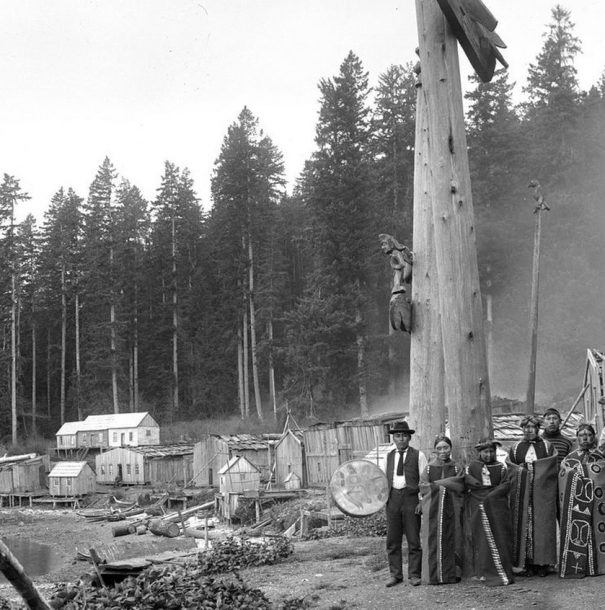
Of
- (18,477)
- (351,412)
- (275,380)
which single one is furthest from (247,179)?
(18,477)

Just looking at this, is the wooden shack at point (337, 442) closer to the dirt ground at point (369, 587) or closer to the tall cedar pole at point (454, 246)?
the dirt ground at point (369, 587)

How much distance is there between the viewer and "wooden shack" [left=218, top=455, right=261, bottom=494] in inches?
1298

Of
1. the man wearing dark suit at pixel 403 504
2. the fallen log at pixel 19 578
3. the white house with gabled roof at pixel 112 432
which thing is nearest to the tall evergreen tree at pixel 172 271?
the white house with gabled roof at pixel 112 432

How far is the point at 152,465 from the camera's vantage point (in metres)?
45.6

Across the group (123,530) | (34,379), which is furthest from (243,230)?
(123,530)

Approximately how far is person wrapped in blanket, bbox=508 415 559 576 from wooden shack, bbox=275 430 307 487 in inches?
1050

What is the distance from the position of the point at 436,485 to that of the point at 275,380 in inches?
2024

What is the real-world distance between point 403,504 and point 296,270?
61155 millimetres

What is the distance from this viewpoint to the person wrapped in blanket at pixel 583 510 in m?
7.51

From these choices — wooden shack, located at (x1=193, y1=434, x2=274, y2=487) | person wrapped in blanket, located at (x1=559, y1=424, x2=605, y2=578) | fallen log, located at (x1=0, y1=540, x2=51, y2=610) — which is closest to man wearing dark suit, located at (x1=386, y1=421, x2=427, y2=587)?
person wrapped in blanket, located at (x1=559, y1=424, x2=605, y2=578)

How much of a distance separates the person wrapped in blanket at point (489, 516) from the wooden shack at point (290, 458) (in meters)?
26.7

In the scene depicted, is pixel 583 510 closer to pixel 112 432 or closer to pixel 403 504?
pixel 403 504

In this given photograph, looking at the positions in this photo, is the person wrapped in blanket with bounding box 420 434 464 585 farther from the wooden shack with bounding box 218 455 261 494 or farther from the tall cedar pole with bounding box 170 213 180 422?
the tall cedar pole with bounding box 170 213 180 422

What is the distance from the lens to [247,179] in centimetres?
5794
